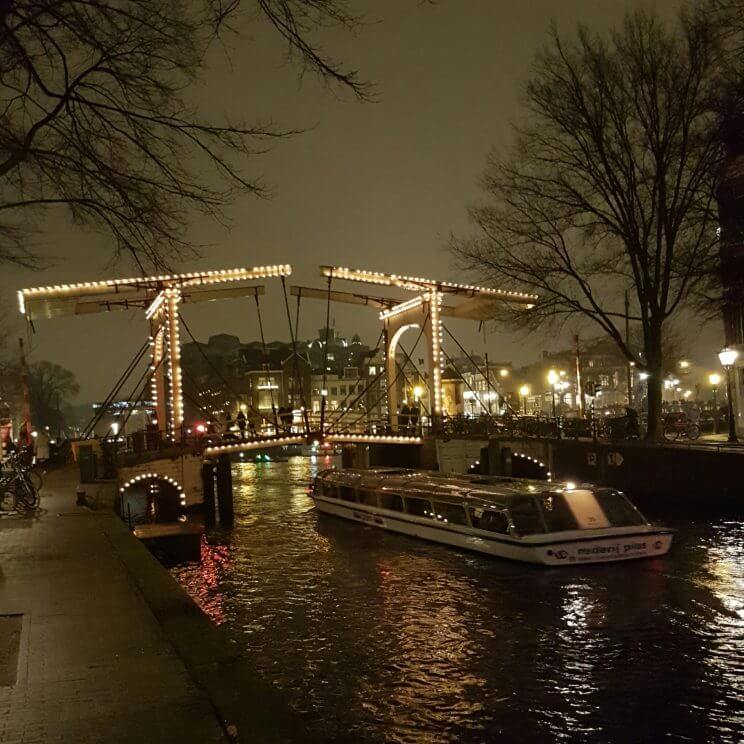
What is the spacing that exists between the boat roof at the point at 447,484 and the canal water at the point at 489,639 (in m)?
1.74

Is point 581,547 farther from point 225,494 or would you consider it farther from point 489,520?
point 225,494

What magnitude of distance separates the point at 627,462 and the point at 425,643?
19.2 meters

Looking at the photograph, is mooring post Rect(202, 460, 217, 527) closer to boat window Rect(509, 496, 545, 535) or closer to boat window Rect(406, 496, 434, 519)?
boat window Rect(406, 496, 434, 519)

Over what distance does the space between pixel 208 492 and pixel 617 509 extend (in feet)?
56.2

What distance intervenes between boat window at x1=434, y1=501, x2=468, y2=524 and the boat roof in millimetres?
242

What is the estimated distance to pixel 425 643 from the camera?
13438 millimetres

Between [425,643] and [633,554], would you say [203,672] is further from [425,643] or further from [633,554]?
[633,554]

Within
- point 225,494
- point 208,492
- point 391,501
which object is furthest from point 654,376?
point 208,492

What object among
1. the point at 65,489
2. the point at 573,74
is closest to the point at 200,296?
the point at 65,489

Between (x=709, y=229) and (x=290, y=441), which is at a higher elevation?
(x=709, y=229)

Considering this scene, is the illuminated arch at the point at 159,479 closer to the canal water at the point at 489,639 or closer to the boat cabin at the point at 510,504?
the canal water at the point at 489,639

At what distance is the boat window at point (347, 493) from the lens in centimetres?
3025

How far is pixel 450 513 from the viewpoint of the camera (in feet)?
76.3

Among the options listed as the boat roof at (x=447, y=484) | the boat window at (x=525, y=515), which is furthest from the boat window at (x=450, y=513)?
the boat window at (x=525, y=515)
